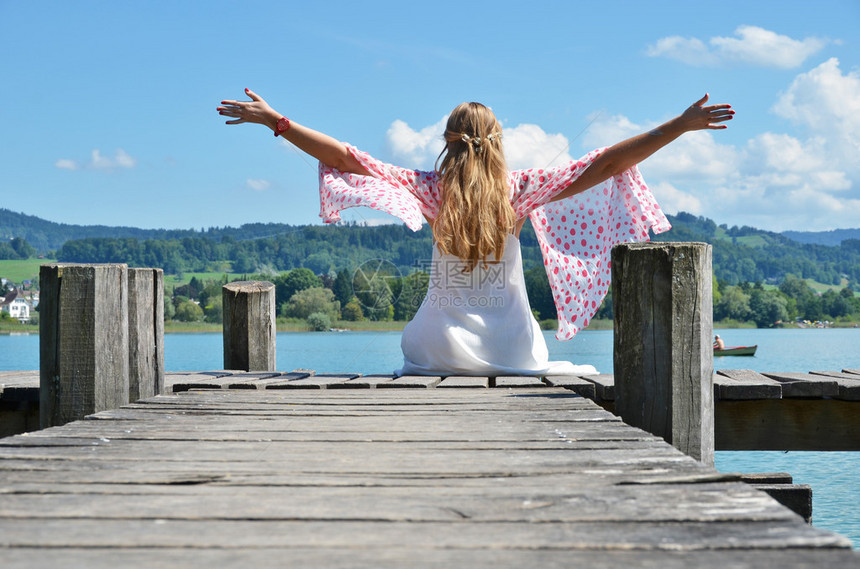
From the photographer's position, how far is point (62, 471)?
2.08m

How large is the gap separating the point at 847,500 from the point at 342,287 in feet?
73.8

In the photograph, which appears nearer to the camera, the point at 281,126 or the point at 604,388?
the point at 604,388

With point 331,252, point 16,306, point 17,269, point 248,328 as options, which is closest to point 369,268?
point 248,328

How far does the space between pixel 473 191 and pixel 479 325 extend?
77 centimetres

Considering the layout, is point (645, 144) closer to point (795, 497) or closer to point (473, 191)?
point (473, 191)

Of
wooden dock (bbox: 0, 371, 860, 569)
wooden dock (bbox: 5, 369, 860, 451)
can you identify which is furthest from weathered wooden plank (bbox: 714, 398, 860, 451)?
wooden dock (bbox: 0, 371, 860, 569)

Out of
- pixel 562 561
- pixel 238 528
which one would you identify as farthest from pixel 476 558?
pixel 238 528

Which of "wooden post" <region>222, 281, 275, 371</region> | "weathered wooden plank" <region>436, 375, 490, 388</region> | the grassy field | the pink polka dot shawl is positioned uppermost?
the grassy field

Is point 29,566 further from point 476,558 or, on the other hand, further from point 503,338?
point 503,338

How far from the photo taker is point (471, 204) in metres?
4.46

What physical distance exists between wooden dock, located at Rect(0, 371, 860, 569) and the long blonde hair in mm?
1671

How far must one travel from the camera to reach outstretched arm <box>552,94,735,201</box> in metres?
4.66

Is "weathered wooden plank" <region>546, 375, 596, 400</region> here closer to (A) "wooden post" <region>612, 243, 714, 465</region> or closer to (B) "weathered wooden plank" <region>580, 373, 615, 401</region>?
(B) "weathered wooden plank" <region>580, 373, 615, 401</region>

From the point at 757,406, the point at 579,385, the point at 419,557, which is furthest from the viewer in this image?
the point at 757,406
